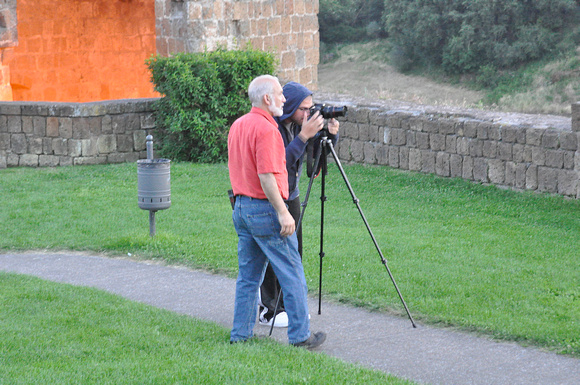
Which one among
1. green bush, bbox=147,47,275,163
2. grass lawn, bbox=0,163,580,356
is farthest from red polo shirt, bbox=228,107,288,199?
green bush, bbox=147,47,275,163

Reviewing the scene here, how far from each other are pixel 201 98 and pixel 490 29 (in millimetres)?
31249

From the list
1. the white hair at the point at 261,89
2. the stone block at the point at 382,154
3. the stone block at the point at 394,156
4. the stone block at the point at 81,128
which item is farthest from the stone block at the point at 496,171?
the stone block at the point at 81,128

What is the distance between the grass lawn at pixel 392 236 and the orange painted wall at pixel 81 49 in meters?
6.41

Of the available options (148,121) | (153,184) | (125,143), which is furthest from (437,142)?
(125,143)

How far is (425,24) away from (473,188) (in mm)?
34896

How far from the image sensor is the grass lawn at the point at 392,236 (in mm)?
Answer: 5789

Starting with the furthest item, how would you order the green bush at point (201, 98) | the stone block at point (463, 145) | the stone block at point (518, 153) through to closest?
the green bush at point (201, 98)
the stone block at point (463, 145)
the stone block at point (518, 153)

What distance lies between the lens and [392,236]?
802 cm

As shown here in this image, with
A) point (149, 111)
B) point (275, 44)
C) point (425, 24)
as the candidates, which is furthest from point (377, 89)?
point (149, 111)

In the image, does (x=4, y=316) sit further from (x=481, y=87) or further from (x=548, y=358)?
(x=481, y=87)

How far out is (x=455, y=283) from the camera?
6336 millimetres

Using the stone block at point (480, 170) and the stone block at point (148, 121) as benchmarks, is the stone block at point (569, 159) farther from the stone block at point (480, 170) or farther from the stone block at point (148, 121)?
the stone block at point (148, 121)

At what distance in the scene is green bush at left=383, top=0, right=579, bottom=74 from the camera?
1578 inches

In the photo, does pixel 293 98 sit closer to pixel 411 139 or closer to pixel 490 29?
pixel 411 139
